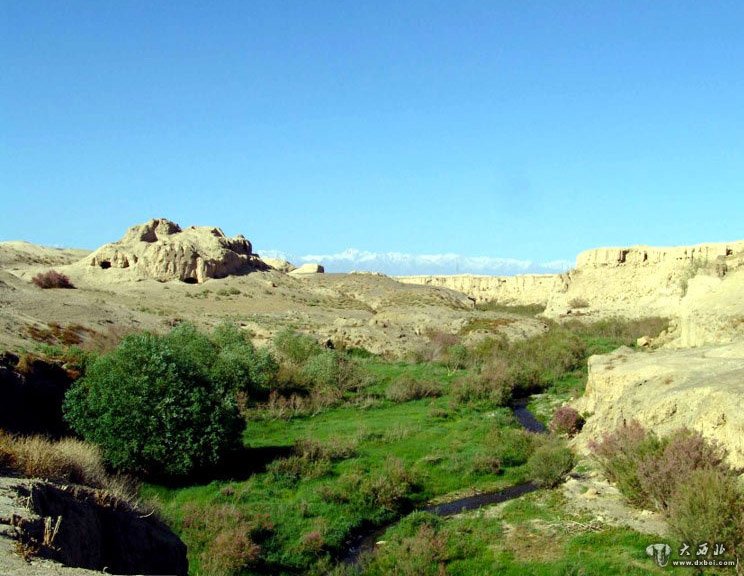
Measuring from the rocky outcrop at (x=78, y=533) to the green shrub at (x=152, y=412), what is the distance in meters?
7.30

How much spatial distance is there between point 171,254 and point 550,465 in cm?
→ 4899

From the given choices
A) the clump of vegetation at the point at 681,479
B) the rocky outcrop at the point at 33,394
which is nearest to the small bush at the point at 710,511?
the clump of vegetation at the point at 681,479

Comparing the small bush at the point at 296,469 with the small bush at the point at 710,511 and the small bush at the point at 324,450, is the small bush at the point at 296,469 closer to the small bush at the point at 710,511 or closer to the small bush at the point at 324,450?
the small bush at the point at 324,450

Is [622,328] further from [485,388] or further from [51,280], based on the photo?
[51,280]

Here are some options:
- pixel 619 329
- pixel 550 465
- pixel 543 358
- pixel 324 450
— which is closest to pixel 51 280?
pixel 543 358

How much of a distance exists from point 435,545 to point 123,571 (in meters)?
7.27

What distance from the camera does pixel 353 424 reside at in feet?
82.2

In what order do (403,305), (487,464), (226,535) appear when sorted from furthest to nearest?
(403,305)
(487,464)
(226,535)

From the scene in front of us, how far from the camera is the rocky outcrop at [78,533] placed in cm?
700

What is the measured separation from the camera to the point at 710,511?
40.3ft

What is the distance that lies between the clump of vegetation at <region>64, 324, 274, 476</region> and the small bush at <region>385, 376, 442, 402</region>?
36.2ft

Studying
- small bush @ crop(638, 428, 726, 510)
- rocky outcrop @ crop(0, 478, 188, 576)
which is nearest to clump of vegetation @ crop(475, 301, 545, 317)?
small bush @ crop(638, 428, 726, 510)

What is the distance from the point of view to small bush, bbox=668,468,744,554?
39.8 feet

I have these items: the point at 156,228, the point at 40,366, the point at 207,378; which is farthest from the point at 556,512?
the point at 156,228
